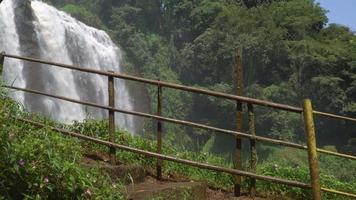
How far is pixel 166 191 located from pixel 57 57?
20.5 meters

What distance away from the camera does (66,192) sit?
9.77 feet

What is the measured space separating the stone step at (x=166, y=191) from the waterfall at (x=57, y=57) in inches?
605

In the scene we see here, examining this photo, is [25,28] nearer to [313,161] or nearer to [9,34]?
[9,34]

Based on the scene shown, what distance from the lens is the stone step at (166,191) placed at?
3808 millimetres

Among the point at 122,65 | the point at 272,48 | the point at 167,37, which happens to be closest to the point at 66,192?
the point at 122,65

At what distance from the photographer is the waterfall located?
68.8 feet

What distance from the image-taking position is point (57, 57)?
23.9 meters

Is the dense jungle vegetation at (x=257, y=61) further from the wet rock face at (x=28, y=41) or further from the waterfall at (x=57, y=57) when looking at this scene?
the wet rock face at (x=28, y=41)

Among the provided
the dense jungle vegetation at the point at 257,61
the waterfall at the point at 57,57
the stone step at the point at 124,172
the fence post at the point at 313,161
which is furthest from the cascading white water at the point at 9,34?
the fence post at the point at 313,161

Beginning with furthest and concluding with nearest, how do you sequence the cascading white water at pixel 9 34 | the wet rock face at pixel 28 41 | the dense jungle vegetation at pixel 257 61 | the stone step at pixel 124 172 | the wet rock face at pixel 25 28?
1. the dense jungle vegetation at pixel 257 61
2. the wet rock face at pixel 25 28
3. the wet rock face at pixel 28 41
4. the cascading white water at pixel 9 34
5. the stone step at pixel 124 172

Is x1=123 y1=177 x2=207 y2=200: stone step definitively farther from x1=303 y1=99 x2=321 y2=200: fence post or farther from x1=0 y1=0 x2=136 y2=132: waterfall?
x1=0 y1=0 x2=136 y2=132: waterfall

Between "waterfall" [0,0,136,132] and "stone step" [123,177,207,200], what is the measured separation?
1537 centimetres

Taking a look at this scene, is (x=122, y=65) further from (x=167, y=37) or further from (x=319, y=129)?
(x=167, y=37)

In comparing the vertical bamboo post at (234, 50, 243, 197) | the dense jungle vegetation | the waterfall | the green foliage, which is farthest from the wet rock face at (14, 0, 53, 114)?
the green foliage
